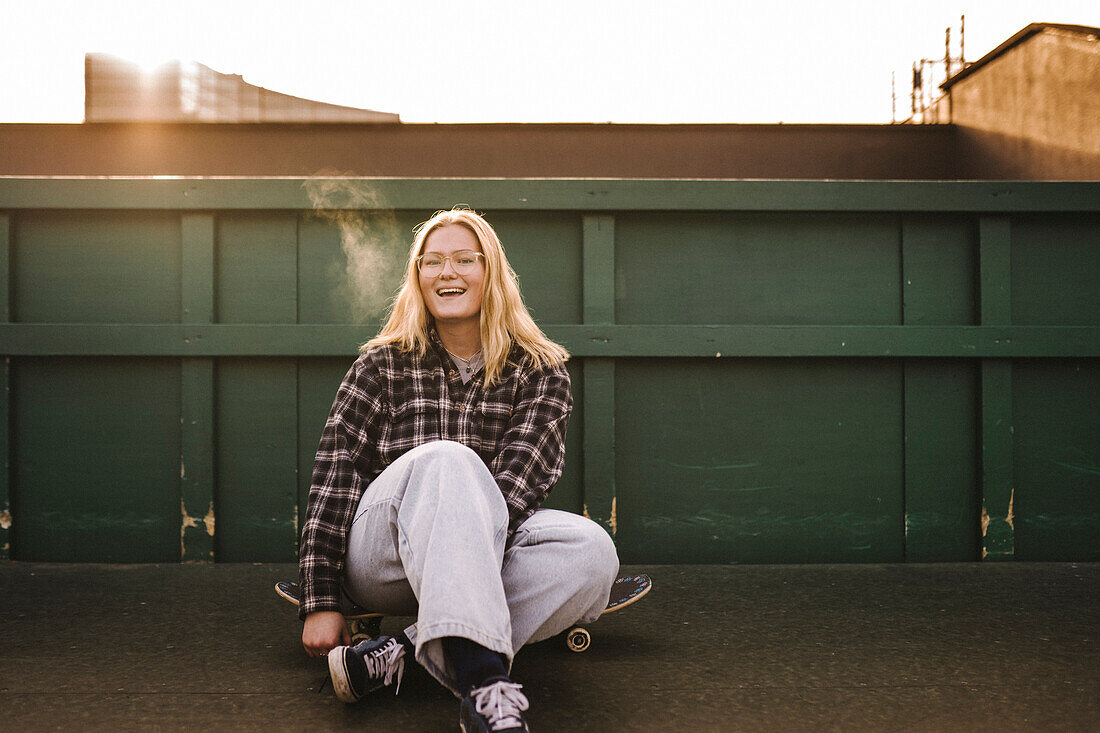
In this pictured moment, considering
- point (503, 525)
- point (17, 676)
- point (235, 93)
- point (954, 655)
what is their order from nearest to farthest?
point (503, 525) < point (17, 676) < point (954, 655) < point (235, 93)

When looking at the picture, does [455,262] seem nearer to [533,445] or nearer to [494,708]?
[533,445]

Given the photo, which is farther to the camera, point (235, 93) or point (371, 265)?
point (235, 93)

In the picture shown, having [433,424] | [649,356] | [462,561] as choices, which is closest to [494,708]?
[462,561]

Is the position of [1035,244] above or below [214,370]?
above

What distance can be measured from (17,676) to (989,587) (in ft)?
9.88

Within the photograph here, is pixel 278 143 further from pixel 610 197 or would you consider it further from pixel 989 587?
pixel 989 587

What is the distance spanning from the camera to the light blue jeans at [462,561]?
4.90ft

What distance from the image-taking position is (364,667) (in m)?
1.65

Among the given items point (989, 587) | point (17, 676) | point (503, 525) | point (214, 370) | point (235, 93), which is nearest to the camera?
point (503, 525)

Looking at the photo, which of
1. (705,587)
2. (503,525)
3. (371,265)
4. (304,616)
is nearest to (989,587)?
(705,587)

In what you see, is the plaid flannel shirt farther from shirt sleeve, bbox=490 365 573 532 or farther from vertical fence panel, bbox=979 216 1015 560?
vertical fence panel, bbox=979 216 1015 560

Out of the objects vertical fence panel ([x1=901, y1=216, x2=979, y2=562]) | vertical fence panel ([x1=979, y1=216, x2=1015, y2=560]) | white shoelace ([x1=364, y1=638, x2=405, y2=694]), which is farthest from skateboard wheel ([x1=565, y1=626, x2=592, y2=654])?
vertical fence panel ([x1=979, y1=216, x2=1015, y2=560])

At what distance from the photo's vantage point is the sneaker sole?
5.34 feet

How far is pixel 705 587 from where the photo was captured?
2707 mm
